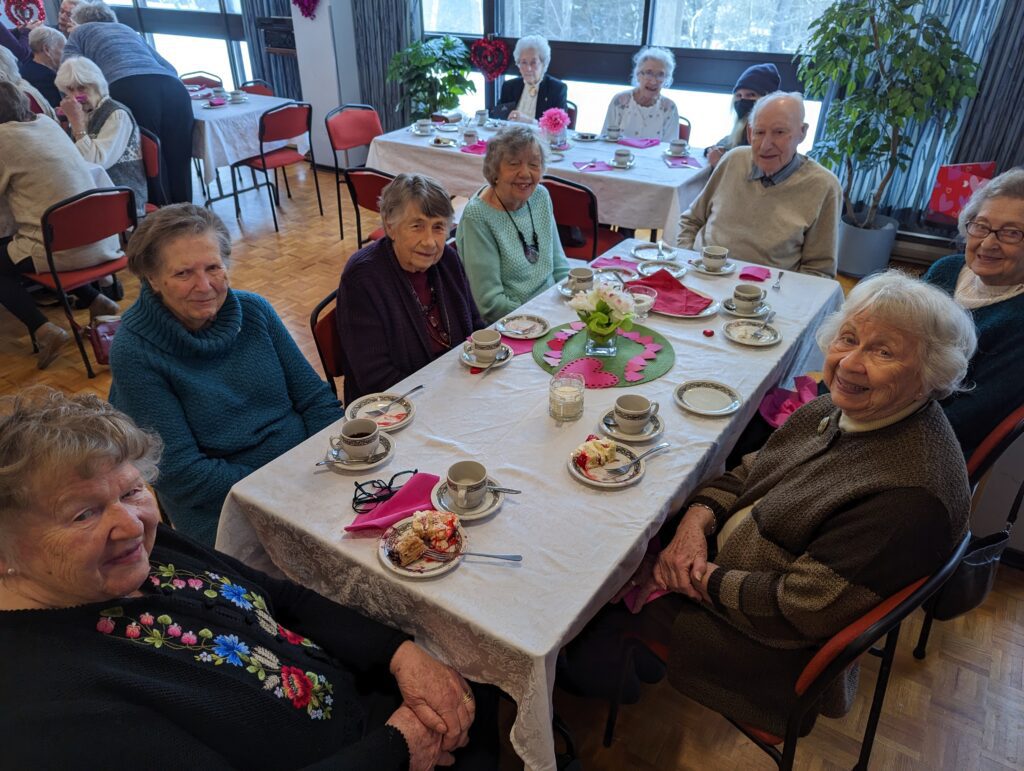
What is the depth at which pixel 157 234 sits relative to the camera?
1.57 m

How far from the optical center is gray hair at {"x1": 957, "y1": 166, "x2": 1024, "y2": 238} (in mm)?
1777

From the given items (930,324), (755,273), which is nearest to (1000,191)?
(755,273)

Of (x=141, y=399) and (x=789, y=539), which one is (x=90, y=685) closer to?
(x=141, y=399)

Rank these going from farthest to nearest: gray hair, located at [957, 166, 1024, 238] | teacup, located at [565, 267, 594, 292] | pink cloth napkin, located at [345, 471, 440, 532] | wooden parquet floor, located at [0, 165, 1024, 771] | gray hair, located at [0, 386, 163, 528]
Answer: teacup, located at [565, 267, 594, 292]
gray hair, located at [957, 166, 1024, 238]
wooden parquet floor, located at [0, 165, 1024, 771]
pink cloth napkin, located at [345, 471, 440, 532]
gray hair, located at [0, 386, 163, 528]

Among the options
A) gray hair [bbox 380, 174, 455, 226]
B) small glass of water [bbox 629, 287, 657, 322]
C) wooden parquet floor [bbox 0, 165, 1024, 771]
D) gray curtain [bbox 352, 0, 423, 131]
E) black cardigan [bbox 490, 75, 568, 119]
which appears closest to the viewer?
wooden parquet floor [bbox 0, 165, 1024, 771]

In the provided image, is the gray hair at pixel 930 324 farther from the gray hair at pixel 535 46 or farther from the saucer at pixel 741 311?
the gray hair at pixel 535 46

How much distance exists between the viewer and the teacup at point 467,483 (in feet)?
4.35

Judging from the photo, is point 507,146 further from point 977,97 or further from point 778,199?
point 977,97

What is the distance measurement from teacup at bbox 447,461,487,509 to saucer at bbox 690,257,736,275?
1529mm

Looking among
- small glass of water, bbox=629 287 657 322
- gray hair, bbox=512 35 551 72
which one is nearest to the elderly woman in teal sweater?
small glass of water, bbox=629 287 657 322

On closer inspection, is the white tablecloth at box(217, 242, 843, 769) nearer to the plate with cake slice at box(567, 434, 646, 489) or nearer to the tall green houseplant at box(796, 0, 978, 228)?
the plate with cake slice at box(567, 434, 646, 489)

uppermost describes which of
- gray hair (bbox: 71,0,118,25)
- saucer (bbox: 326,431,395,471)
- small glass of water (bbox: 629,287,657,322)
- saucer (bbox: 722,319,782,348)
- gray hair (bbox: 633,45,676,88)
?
gray hair (bbox: 71,0,118,25)

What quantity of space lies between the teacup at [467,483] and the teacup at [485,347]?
53 cm

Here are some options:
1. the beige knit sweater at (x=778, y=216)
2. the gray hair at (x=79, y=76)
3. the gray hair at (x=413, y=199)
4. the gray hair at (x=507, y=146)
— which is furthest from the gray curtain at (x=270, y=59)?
the gray hair at (x=413, y=199)
